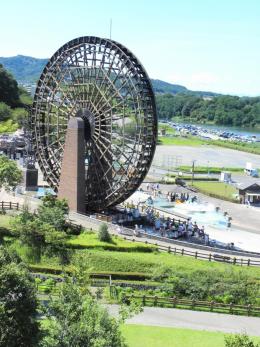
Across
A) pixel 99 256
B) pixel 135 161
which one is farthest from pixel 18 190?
pixel 99 256

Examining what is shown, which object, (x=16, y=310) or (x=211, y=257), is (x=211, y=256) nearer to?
(x=211, y=257)

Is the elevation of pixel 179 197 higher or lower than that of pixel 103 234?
lower

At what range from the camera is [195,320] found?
1071 inches

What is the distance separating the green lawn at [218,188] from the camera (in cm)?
6906

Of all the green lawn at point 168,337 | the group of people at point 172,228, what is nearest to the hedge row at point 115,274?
the green lawn at point 168,337

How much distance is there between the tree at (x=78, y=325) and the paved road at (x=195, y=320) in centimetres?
847

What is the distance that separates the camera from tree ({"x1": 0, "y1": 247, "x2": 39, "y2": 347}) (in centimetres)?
1689

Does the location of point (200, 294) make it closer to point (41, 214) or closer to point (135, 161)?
point (41, 214)

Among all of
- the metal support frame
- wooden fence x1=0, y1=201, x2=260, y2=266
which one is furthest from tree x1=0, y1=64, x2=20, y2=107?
wooden fence x1=0, y1=201, x2=260, y2=266

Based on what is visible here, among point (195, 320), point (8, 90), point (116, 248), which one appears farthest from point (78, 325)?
point (8, 90)

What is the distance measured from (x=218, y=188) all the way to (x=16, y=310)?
193 ft

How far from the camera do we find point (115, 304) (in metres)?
27.9

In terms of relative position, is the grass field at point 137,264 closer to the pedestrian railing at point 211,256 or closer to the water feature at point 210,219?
the pedestrian railing at point 211,256

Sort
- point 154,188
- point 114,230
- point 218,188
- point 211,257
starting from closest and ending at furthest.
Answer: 1. point 211,257
2. point 114,230
3. point 154,188
4. point 218,188
